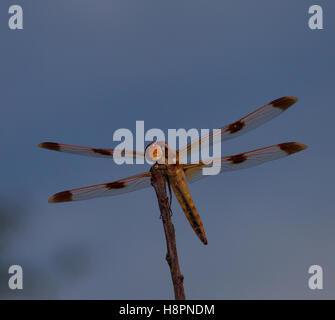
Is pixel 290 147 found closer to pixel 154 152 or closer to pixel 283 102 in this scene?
pixel 283 102

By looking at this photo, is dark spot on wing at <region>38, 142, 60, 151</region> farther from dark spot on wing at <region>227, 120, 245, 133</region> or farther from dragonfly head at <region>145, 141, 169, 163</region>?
dark spot on wing at <region>227, 120, 245, 133</region>

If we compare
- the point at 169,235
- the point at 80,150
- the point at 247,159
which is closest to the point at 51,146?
the point at 80,150

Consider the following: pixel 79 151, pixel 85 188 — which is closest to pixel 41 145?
pixel 79 151

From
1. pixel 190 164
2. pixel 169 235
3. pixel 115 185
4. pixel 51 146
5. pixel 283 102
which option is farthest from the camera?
pixel 51 146

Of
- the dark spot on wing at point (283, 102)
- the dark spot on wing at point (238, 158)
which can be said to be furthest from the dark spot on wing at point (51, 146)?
the dark spot on wing at point (283, 102)
